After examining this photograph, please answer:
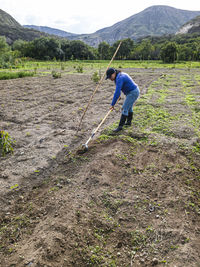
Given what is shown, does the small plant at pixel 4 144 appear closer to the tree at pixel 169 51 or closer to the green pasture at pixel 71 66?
the green pasture at pixel 71 66

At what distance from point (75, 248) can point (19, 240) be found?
90 centimetres

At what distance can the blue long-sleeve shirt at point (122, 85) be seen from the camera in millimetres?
5249

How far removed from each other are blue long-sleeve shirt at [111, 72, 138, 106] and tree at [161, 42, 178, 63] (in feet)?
161

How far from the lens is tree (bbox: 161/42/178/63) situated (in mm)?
48069

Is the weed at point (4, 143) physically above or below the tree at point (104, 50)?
below

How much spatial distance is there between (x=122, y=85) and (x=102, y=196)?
3.37 meters

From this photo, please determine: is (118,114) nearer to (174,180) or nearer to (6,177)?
(174,180)

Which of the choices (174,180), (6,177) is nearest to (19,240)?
A: (6,177)

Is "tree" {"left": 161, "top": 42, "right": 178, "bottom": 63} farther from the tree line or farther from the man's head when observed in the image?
the man's head

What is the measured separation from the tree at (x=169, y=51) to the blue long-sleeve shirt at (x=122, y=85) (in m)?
49.0

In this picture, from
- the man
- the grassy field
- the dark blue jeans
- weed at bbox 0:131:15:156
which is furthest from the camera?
the grassy field

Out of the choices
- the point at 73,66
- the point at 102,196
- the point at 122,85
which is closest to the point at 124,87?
the point at 122,85

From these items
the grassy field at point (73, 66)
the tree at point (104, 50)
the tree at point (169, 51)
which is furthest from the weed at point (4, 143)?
the tree at point (104, 50)

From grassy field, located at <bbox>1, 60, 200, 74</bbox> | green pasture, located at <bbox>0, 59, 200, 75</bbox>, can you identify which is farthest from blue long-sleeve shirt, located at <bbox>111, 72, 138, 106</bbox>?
grassy field, located at <bbox>1, 60, 200, 74</bbox>
